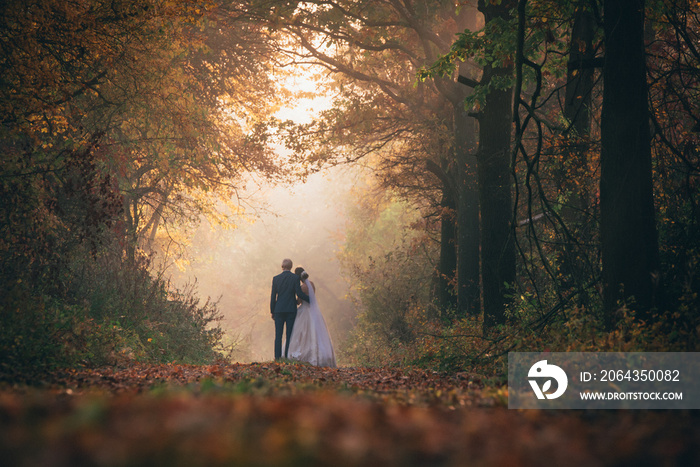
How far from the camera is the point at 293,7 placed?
1480 centimetres

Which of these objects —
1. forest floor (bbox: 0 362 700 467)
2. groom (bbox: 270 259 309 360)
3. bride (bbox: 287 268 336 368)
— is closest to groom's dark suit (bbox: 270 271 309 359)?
groom (bbox: 270 259 309 360)

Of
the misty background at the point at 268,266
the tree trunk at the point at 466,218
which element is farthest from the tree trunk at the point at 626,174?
the misty background at the point at 268,266

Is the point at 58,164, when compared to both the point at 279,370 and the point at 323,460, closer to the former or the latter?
the point at 279,370

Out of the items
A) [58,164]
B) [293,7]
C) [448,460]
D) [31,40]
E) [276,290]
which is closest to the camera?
[448,460]

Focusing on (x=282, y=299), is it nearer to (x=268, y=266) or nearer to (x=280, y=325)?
(x=280, y=325)

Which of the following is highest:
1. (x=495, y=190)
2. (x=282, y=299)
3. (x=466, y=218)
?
(x=466, y=218)

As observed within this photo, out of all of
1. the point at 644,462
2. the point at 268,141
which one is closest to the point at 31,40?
the point at 644,462

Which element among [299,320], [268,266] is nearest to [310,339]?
[299,320]

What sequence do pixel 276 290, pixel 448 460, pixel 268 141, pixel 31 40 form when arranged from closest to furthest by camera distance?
pixel 448 460 → pixel 31 40 → pixel 276 290 → pixel 268 141

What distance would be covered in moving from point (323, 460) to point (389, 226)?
38992 mm
